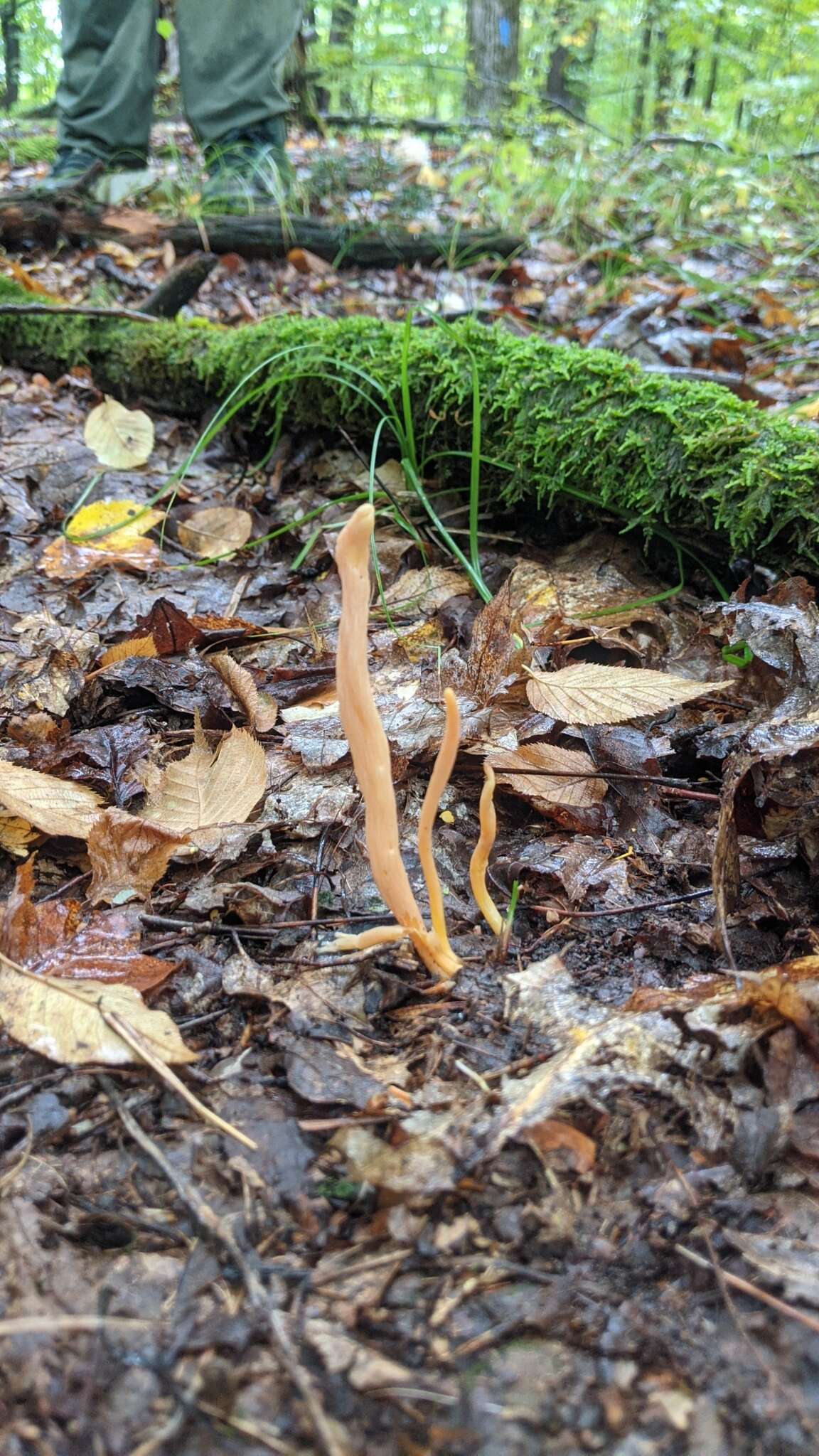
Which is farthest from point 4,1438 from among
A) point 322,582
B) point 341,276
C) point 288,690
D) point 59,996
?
point 341,276

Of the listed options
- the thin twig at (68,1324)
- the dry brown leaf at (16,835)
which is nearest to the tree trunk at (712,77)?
the dry brown leaf at (16,835)

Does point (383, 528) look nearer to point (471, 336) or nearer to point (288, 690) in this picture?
point (471, 336)

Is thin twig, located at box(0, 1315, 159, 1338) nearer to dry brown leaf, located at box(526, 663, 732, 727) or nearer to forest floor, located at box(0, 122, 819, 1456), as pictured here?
forest floor, located at box(0, 122, 819, 1456)

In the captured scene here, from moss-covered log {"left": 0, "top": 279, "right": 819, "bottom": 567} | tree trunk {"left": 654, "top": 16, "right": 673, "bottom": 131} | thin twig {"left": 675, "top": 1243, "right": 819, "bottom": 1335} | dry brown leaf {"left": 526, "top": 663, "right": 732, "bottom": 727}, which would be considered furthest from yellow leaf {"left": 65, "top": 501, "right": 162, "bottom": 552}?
tree trunk {"left": 654, "top": 16, "right": 673, "bottom": 131}

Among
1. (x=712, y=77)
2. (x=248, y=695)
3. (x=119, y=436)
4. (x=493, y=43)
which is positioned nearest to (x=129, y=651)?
(x=248, y=695)

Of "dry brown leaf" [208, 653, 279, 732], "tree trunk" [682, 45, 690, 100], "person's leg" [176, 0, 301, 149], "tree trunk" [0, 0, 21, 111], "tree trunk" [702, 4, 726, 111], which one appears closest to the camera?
"dry brown leaf" [208, 653, 279, 732]

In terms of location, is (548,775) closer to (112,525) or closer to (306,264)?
(112,525)
